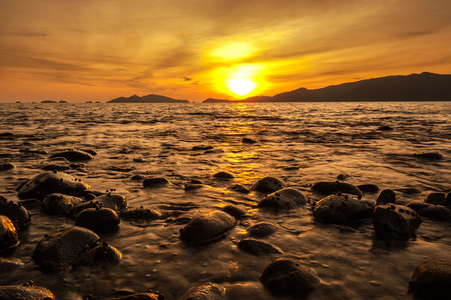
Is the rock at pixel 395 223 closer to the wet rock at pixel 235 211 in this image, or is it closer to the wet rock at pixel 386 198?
the wet rock at pixel 386 198

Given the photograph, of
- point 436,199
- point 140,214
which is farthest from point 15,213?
point 436,199

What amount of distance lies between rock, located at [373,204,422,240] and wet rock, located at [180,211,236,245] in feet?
9.05

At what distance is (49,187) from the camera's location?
7137mm

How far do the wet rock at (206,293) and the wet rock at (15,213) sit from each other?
3.96m

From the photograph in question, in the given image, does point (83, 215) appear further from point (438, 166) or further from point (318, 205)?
point (438, 166)

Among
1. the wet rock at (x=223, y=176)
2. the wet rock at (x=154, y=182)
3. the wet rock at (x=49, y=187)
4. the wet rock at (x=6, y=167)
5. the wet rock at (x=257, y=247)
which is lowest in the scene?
the wet rock at (x=257, y=247)

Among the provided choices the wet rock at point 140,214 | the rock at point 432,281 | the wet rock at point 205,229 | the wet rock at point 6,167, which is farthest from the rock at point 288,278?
the wet rock at point 6,167

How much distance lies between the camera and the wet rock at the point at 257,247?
14.9 feet

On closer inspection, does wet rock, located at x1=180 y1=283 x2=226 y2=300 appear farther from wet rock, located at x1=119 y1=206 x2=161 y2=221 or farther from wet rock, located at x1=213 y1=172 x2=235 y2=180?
wet rock, located at x1=213 y1=172 x2=235 y2=180

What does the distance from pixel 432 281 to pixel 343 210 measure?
2384 mm

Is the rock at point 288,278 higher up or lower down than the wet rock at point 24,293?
lower down

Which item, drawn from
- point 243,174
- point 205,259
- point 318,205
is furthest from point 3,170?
point 318,205

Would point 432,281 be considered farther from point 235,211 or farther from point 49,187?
point 49,187

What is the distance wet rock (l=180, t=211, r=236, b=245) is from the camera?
194 inches
